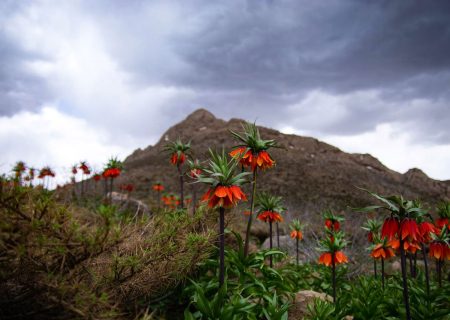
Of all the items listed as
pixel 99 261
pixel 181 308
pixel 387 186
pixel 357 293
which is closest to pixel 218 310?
pixel 181 308

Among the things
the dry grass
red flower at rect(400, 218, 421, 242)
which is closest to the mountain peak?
red flower at rect(400, 218, 421, 242)

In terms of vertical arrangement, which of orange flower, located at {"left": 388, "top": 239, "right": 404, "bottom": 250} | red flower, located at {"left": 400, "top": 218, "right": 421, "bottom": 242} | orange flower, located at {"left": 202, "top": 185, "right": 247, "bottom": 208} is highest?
orange flower, located at {"left": 202, "top": 185, "right": 247, "bottom": 208}

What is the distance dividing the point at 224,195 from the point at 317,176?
25659 mm

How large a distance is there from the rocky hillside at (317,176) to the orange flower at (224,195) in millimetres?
16295

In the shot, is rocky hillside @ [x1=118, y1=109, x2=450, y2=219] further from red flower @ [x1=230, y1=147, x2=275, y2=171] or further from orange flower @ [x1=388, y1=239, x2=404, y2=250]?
red flower @ [x1=230, y1=147, x2=275, y2=171]

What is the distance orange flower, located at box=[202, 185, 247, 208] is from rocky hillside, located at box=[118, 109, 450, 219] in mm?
16295

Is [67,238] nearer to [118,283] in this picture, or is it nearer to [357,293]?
[118,283]

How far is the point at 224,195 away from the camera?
375cm

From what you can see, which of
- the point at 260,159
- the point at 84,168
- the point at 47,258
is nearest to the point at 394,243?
the point at 260,159

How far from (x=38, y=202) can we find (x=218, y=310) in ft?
6.97

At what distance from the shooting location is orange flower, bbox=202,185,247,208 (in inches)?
150

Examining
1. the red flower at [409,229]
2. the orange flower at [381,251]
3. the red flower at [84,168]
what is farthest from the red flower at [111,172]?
the red flower at [409,229]

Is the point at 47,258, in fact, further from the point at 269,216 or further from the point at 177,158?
the point at 177,158

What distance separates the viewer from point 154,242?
422cm
